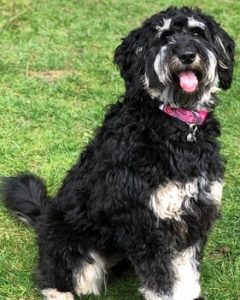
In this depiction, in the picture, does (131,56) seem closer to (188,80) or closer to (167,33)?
(167,33)

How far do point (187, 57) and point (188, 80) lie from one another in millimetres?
144

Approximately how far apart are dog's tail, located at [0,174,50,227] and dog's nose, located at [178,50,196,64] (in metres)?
1.46

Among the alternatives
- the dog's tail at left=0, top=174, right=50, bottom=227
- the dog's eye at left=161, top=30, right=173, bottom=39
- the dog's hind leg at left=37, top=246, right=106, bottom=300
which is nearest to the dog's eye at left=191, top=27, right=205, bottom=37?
the dog's eye at left=161, top=30, right=173, bottom=39

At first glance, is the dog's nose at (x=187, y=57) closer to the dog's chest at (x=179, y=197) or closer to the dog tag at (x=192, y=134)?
the dog tag at (x=192, y=134)

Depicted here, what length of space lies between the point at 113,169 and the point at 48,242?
63cm

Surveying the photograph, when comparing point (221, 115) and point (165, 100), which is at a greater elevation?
point (165, 100)

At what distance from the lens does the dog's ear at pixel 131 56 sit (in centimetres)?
317

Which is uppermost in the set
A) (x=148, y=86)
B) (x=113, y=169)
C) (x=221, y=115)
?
(x=148, y=86)

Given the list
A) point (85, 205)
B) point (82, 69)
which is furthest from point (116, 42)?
point (85, 205)

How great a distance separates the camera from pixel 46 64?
670cm

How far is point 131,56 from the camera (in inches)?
A: 127

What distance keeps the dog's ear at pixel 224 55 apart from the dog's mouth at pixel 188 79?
18 centimetres

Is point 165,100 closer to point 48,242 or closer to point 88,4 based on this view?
point 48,242

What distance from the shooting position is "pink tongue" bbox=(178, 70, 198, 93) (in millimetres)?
3105
